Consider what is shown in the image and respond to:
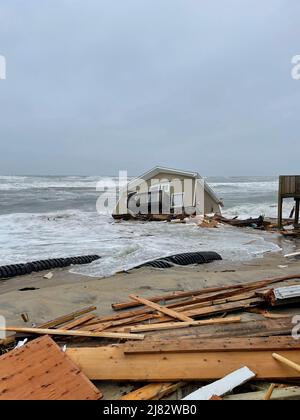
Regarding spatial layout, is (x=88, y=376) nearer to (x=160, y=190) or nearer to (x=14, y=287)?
(x=14, y=287)

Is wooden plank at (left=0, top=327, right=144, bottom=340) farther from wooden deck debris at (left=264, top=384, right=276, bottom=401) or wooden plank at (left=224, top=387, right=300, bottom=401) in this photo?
wooden deck debris at (left=264, top=384, right=276, bottom=401)

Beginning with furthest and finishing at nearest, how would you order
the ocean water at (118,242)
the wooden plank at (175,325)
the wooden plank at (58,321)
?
1. the ocean water at (118,242)
2. the wooden plank at (175,325)
3. the wooden plank at (58,321)

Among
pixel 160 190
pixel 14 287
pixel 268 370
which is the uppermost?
pixel 160 190

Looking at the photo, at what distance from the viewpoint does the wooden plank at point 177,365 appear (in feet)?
10.8

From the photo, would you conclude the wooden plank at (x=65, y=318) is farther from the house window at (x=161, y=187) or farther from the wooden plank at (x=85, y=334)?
the house window at (x=161, y=187)

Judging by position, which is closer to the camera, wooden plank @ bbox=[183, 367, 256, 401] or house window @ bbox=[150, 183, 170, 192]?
wooden plank @ bbox=[183, 367, 256, 401]

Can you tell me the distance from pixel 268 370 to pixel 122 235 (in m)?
12.4

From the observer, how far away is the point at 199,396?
9.97 ft

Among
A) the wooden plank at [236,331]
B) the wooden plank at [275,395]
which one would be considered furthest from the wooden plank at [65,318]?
the wooden plank at [275,395]

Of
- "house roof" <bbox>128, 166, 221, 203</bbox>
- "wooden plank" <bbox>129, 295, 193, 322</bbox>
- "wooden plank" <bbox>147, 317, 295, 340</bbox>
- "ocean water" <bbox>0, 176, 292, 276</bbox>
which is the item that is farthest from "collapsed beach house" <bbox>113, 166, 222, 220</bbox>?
"wooden plank" <bbox>147, 317, 295, 340</bbox>

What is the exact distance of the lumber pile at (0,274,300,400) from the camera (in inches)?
124

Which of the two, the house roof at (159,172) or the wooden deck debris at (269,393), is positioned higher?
the house roof at (159,172)
